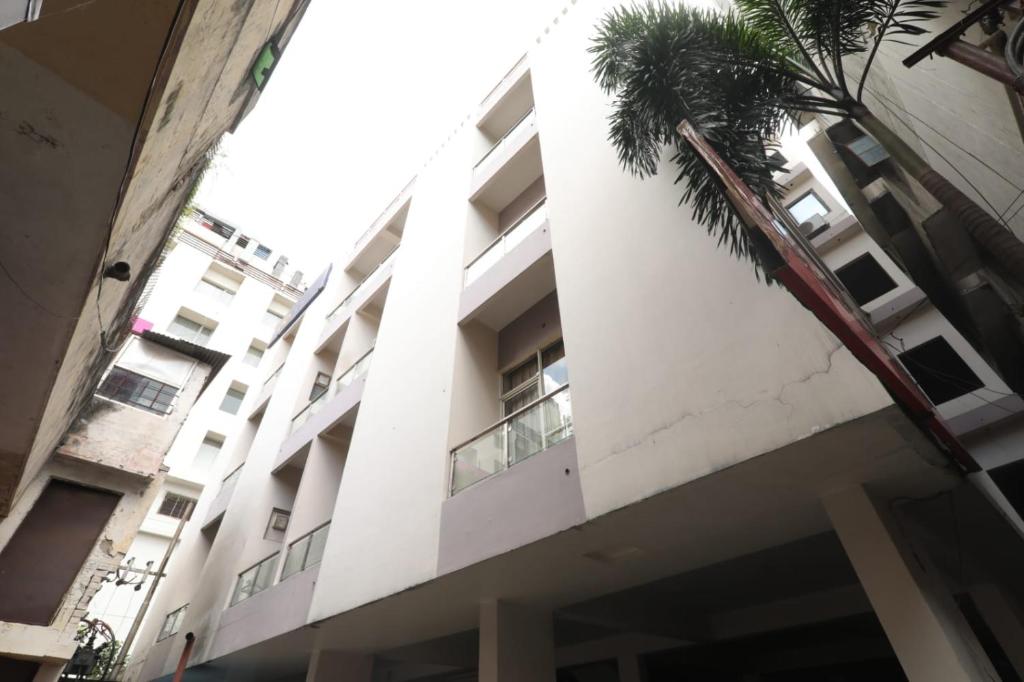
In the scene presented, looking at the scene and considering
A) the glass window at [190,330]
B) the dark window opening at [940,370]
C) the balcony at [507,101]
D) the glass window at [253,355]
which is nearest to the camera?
the dark window opening at [940,370]

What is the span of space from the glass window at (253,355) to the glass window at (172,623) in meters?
14.9

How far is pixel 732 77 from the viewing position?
5020 mm

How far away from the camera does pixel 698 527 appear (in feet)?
14.9

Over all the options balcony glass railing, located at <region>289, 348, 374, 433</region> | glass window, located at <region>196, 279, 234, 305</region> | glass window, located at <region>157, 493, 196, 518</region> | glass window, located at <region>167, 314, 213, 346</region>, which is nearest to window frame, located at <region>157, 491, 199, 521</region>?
glass window, located at <region>157, 493, 196, 518</region>

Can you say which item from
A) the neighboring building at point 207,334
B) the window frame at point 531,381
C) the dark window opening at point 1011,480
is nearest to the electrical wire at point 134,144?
the window frame at point 531,381

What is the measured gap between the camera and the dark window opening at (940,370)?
16.0 ft

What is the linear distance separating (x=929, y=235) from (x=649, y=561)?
4.91 meters

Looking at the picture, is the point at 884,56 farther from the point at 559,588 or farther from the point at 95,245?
the point at 95,245

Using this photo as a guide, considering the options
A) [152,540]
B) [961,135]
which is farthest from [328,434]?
[152,540]

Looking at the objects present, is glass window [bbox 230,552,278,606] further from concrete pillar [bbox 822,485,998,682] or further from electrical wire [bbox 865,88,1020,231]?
electrical wire [bbox 865,88,1020,231]

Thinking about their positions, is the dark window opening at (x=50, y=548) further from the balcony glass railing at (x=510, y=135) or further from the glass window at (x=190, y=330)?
the glass window at (x=190, y=330)

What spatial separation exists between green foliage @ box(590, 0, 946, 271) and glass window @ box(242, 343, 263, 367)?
79.8ft

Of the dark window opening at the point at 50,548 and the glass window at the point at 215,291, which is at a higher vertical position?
the glass window at the point at 215,291

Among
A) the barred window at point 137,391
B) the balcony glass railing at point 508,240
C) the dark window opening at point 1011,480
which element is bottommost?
the dark window opening at point 1011,480
